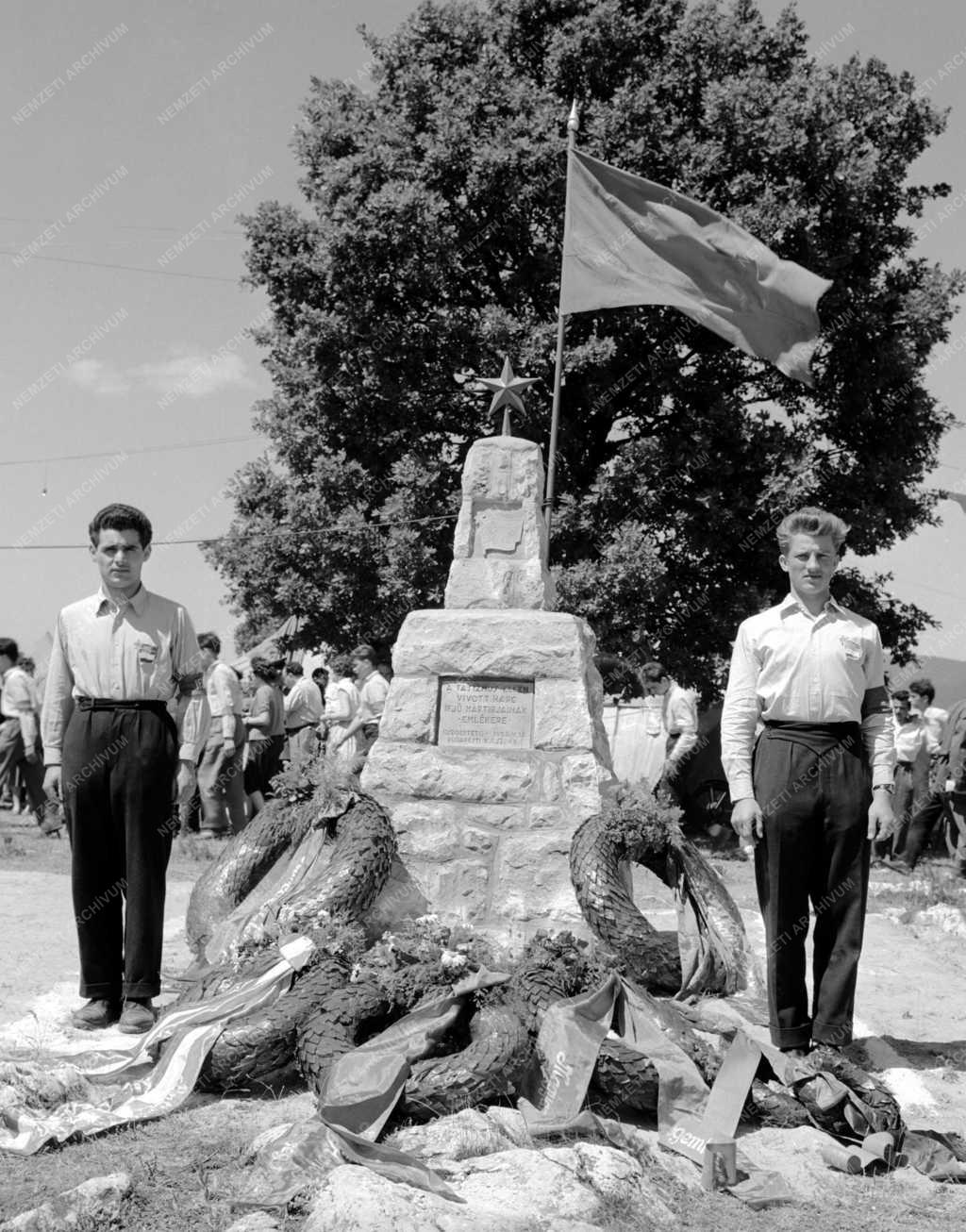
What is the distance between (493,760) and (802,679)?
209 cm

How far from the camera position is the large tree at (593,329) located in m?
14.1

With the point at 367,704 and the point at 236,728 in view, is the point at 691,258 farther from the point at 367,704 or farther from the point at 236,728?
the point at 236,728

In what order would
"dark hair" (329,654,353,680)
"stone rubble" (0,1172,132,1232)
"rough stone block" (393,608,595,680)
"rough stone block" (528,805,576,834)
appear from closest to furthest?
1. "stone rubble" (0,1172,132,1232)
2. "rough stone block" (528,805,576,834)
3. "rough stone block" (393,608,595,680)
4. "dark hair" (329,654,353,680)

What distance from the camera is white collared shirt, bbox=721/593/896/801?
461 centimetres

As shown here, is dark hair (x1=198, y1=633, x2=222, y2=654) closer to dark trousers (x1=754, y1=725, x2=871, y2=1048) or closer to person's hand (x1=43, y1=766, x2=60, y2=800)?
person's hand (x1=43, y1=766, x2=60, y2=800)

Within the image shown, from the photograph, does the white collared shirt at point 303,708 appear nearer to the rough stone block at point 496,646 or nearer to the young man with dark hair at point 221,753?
the young man with dark hair at point 221,753

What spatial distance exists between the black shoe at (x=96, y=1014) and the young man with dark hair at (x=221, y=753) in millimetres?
6001

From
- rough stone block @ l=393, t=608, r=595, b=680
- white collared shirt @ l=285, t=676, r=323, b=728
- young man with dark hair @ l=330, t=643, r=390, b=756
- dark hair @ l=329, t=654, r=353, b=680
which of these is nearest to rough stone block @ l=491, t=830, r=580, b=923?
rough stone block @ l=393, t=608, r=595, b=680

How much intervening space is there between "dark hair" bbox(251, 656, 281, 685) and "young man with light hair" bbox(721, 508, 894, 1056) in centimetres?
743

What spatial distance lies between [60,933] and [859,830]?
4.80 meters

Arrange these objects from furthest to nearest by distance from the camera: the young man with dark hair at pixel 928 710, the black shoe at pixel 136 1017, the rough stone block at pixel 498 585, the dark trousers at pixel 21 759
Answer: the dark trousers at pixel 21 759
the young man with dark hair at pixel 928 710
the rough stone block at pixel 498 585
the black shoe at pixel 136 1017

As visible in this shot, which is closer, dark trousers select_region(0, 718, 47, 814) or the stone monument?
the stone monument

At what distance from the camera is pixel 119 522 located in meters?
5.18

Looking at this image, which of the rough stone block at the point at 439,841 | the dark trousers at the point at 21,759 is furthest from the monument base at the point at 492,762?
the dark trousers at the point at 21,759
